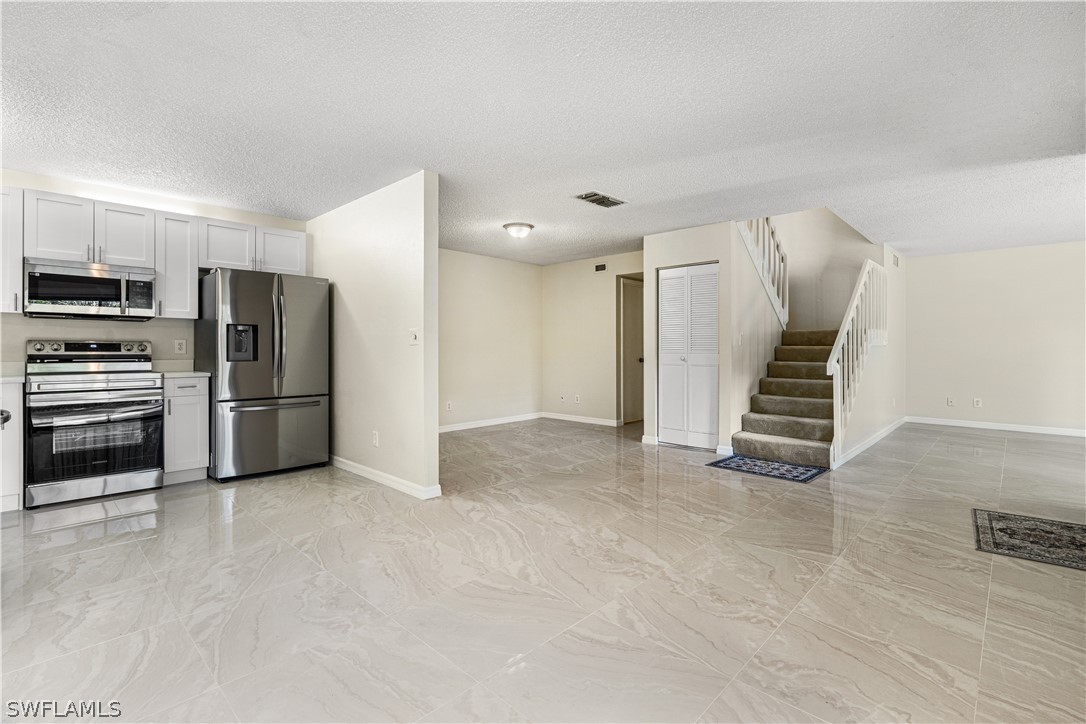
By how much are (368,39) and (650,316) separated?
4.41 metres

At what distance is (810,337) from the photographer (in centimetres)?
627

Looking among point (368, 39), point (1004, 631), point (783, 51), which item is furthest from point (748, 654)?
point (368, 39)

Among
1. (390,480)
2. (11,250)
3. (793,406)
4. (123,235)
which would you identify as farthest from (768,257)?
(11,250)

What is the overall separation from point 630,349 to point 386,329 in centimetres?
429

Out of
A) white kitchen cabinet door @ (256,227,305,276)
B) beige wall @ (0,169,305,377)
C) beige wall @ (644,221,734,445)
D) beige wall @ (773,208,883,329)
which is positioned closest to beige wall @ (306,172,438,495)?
white kitchen cabinet door @ (256,227,305,276)

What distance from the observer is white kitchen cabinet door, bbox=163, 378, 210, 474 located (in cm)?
405

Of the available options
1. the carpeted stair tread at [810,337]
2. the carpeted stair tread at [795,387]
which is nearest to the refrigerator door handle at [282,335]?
the carpeted stair tread at [795,387]

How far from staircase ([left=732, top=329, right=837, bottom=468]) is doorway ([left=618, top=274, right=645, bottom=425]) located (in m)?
1.87

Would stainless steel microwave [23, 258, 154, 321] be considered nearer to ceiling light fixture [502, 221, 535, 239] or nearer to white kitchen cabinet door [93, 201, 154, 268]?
white kitchen cabinet door [93, 201, 154, 268]

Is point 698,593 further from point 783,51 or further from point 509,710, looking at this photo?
point 783,51

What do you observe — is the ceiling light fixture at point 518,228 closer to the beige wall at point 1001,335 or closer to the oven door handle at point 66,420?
the oven door handle at point 66,420

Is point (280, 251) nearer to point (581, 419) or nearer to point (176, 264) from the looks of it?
point (176, 264)

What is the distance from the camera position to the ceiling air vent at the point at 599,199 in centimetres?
431

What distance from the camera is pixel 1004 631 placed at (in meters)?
2.00
